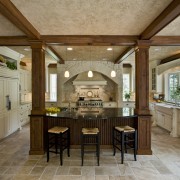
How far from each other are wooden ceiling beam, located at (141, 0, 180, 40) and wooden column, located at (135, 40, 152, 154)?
0.43m

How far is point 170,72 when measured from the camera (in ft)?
22.0

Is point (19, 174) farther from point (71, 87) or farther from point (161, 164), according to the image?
point (71, 87)

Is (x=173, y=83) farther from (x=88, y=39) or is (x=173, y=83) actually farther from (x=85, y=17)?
(x=85, y=17)

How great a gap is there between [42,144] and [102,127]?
154 centimetres

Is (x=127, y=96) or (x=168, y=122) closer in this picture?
(x=168, y=122)

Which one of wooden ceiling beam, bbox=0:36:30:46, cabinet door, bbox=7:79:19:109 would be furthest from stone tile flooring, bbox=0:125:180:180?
wooden ceiling beam, bbox=0:36:30:46

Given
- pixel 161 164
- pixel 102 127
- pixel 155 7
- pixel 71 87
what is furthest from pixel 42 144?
pixel 71 87

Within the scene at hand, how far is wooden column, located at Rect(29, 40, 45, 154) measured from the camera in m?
3.94

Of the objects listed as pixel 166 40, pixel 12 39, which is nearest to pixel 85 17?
pixel 12 39

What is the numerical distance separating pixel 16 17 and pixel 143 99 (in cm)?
310

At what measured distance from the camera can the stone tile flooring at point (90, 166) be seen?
300 centimetres

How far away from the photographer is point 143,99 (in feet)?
13.1

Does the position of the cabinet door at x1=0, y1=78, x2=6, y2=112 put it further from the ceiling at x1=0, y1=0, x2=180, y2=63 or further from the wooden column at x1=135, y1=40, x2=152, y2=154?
the wooden column at x1=135, y1=40, x2=152, y2=154

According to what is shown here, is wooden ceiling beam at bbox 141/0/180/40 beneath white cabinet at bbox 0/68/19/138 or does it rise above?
above
